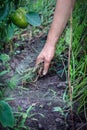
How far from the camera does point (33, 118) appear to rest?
1321mm

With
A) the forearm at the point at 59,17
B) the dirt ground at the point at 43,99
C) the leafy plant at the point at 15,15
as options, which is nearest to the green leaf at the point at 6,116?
the leafy plant at the point at 15,15

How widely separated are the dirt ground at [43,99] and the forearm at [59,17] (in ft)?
0.84

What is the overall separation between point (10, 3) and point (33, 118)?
1.97 feet

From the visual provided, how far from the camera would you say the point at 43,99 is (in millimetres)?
1449

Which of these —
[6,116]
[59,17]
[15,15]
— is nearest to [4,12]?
[15,15]

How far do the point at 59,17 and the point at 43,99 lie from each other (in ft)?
1.27

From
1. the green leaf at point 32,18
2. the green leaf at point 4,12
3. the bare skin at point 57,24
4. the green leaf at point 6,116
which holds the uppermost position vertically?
the green leaf at point 4,12

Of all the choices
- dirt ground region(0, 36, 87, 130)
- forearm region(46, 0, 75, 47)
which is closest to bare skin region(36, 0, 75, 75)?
forearm region(46, 0, 75, 47)

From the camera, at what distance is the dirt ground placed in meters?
1.31

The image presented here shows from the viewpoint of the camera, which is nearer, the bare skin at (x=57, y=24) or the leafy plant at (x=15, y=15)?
the leafy plant at (x=15, y=15)

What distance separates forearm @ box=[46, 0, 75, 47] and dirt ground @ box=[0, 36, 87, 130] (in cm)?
26

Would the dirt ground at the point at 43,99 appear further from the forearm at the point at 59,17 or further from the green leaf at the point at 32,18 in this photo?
the green leaf at the point at 32,18

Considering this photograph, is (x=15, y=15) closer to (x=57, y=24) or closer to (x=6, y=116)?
(x=6, y=116)

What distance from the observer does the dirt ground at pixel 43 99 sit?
4.28 ft
